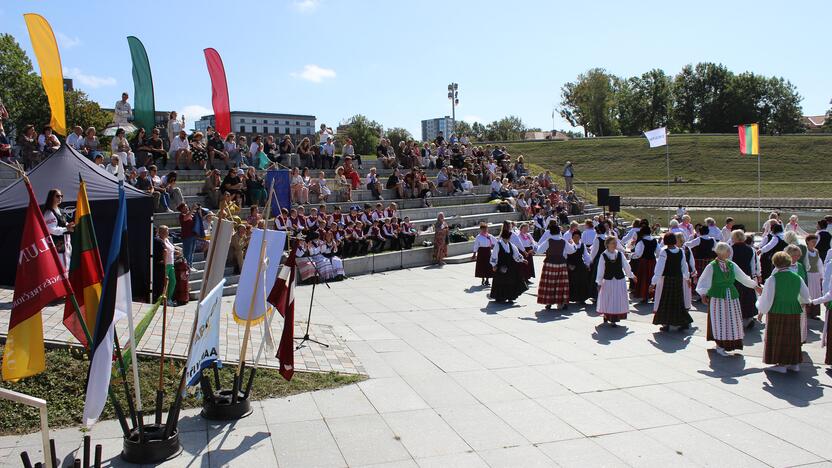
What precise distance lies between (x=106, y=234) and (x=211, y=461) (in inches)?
293

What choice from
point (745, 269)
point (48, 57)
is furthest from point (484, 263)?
point (48, 57)

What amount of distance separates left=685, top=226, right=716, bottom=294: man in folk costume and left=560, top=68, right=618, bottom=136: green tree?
281 feet

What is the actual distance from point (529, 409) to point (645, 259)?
24.9ft

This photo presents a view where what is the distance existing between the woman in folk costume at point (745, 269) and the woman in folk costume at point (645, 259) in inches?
67.0

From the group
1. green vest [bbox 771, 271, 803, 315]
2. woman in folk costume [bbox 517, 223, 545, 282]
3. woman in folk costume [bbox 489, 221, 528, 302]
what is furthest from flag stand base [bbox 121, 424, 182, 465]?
woman in folk costume [bbox 517, 223, 545, 282]

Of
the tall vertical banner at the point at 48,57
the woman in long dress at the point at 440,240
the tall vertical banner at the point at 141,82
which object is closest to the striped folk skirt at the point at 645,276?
the woman in long dress at the point at 440,240

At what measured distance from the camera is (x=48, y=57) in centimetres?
839

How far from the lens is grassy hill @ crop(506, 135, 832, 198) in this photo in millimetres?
48719

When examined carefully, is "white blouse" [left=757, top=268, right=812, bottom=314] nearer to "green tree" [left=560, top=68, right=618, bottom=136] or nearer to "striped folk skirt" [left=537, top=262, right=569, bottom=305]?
"striped folk skirt" [left=537, top=262, right=569, bottom=305]

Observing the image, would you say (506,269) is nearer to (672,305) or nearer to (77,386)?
(672,305)

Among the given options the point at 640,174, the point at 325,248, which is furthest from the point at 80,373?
the point at 640,174

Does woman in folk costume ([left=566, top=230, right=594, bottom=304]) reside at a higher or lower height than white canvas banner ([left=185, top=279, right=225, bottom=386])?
lower

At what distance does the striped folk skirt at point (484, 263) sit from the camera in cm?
1589

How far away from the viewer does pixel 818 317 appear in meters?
12.3
